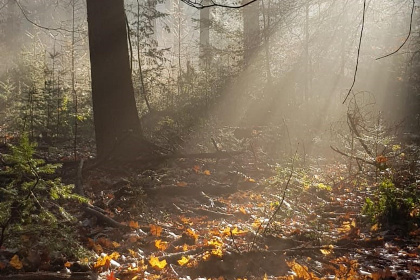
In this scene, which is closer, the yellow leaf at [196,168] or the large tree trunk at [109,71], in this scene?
the large tree trunk at [109,71]

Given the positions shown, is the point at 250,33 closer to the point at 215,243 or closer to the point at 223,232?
the point at 223,232

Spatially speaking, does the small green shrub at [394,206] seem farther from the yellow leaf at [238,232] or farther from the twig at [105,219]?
the twig at [105,219]

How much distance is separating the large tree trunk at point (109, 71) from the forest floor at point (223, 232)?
0.65 meters

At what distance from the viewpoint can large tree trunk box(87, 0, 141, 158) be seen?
660cm

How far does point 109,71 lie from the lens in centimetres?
664

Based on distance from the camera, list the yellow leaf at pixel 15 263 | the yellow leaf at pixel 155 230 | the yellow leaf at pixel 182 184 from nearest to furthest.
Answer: the yellow leaf at pixel 15 263 → the yellow leaf at pixel 155 230 → the yellow leaf at pixel 182 184

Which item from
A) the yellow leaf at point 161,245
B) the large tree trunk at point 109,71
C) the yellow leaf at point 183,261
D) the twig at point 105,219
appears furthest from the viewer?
the large tree trunk at point 109,71

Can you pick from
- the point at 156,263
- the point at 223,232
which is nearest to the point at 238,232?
the point at 223,232

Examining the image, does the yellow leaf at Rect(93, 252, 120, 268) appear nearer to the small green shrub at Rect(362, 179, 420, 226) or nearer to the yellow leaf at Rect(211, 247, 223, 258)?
the yellow leaf at Rect(211, 247, 223, 258)

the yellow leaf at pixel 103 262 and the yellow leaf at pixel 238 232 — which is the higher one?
the yellow leaf at pixel 238 232

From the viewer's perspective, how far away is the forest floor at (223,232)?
315cm

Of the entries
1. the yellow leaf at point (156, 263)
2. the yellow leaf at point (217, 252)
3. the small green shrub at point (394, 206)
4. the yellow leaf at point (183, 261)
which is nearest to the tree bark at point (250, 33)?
the small green shrub at point (394, 206)

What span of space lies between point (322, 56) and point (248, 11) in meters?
4.38

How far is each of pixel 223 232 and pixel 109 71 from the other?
407 cm
